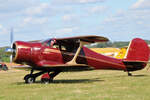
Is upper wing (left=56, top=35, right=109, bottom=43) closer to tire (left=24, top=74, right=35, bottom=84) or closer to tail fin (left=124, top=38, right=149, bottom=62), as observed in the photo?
tire (left=24, top=74, right=35, bottom=84)

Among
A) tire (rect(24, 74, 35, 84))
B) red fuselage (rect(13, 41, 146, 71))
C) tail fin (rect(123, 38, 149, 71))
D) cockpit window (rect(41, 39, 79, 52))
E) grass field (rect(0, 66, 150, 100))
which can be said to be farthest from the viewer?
tail fin (rect(123, 38, 149, 71))

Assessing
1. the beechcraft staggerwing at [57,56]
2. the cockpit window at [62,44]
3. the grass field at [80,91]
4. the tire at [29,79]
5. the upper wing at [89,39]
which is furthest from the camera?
the tire at [29,79]

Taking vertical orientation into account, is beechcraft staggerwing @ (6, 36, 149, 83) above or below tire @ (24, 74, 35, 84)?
above

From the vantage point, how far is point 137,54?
714 inches

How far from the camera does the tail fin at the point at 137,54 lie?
1800 centimetres

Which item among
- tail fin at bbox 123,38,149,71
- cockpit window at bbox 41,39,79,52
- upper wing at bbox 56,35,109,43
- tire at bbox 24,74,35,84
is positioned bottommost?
tire at bbox 24,74,35,84

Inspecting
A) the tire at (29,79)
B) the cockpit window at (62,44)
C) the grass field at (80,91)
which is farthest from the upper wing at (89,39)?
the tire at (29,79)

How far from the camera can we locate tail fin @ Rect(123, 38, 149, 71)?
18.0 metres

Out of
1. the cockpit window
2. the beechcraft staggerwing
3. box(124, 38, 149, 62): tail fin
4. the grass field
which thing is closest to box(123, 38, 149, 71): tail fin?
box(124, 38, 149, 62): tail fin

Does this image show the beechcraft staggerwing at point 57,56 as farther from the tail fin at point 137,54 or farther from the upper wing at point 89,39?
the tail fin at point 137,54

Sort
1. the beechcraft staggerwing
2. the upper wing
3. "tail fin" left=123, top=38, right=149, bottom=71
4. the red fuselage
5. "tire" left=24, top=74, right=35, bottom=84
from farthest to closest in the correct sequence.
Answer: "tail fin" left=123, top=38, right=149, bottom=71
"tire" left=24, top=74, right=35, bottom=84
the upper wing
the beechcraft staggerwing
the red fuselage

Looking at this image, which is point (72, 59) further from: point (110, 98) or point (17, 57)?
point (110, 98)

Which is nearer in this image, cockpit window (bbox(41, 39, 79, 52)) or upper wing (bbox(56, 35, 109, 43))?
upper wing (bbox(56, 35, 109, 43))

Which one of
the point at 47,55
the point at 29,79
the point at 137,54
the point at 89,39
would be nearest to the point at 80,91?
the point at 47,55
